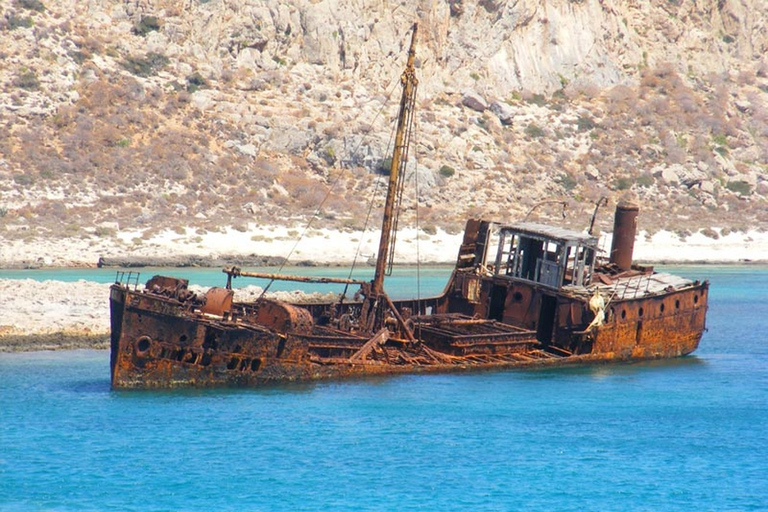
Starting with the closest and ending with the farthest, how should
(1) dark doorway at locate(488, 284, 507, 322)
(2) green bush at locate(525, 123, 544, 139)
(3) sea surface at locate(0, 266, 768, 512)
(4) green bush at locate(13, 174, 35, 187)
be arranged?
(3) sea surface at locate(0, 266, 768, 512), (1) dark doorway at locate(488, 284, 507, 322), (4) green bush at locate(13, 174, 35, 187), (2) green bush at locate(525, 123, 544, 139)

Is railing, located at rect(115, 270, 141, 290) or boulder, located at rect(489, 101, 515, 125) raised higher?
boulder, located at rect(489, 101, 515, 125)

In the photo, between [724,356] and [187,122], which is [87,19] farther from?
[724,356]

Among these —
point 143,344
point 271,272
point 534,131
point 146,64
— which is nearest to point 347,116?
point 146,64

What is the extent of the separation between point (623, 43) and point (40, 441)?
66742 mm

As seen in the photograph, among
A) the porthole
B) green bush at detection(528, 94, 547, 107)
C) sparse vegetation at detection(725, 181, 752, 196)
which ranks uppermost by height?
green bush at detection(528, 94, 547, 107)

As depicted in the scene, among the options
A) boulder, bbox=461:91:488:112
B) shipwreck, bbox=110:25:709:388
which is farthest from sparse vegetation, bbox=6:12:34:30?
shipwreck, bbox=110:25:709:388

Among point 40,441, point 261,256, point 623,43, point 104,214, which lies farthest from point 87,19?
point 40,441

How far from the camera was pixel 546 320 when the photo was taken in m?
30.6

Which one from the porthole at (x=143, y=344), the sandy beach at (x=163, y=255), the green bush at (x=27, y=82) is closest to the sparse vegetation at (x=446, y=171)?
the sandy beach at (x=163, y=255)

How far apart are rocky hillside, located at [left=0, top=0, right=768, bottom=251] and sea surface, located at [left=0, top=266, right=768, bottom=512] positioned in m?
30.8

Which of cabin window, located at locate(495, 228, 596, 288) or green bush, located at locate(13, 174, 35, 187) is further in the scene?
green bush, located at locate(13, 174, 35, 187)

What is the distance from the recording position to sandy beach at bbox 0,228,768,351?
103ft

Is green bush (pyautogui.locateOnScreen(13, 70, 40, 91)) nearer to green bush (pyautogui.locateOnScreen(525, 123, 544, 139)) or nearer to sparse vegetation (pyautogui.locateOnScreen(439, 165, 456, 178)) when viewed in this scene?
sparse vegetation (pyautogui.locateOnScreen(439, 165, 456, 178))

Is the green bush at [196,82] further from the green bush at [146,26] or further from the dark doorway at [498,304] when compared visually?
the dark doorway at [498,304]
